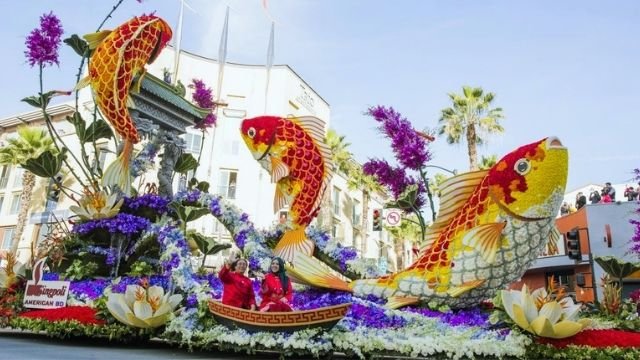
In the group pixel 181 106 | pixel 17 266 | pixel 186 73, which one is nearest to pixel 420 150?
pixel 181 106

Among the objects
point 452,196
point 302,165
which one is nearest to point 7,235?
point 302,165

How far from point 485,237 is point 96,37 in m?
9.08

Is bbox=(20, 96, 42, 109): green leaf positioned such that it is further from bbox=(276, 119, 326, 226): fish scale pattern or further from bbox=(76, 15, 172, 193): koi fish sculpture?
bbox=(276, 119, 326, 226): fish scale pattern

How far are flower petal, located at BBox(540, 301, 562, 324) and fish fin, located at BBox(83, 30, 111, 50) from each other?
33.0 feet

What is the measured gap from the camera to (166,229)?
341 inches

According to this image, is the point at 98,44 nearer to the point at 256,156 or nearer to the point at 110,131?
the point at 110,131

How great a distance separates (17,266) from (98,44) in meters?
5.04

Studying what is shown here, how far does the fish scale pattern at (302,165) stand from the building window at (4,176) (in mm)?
31191

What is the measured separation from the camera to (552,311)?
21.5ft

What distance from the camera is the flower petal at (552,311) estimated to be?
6531 mm

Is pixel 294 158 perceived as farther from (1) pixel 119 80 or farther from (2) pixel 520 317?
(2) pixel 520 317

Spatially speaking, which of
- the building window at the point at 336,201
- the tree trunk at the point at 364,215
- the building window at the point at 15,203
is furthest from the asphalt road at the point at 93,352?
the tree trunk at the point at 364,215

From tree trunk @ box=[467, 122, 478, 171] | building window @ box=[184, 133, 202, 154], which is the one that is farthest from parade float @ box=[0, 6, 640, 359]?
building window @ box=[184, 133, 202, 154]

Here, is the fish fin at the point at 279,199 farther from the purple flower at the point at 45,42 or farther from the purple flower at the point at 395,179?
the purple flower at the point at 45,42
